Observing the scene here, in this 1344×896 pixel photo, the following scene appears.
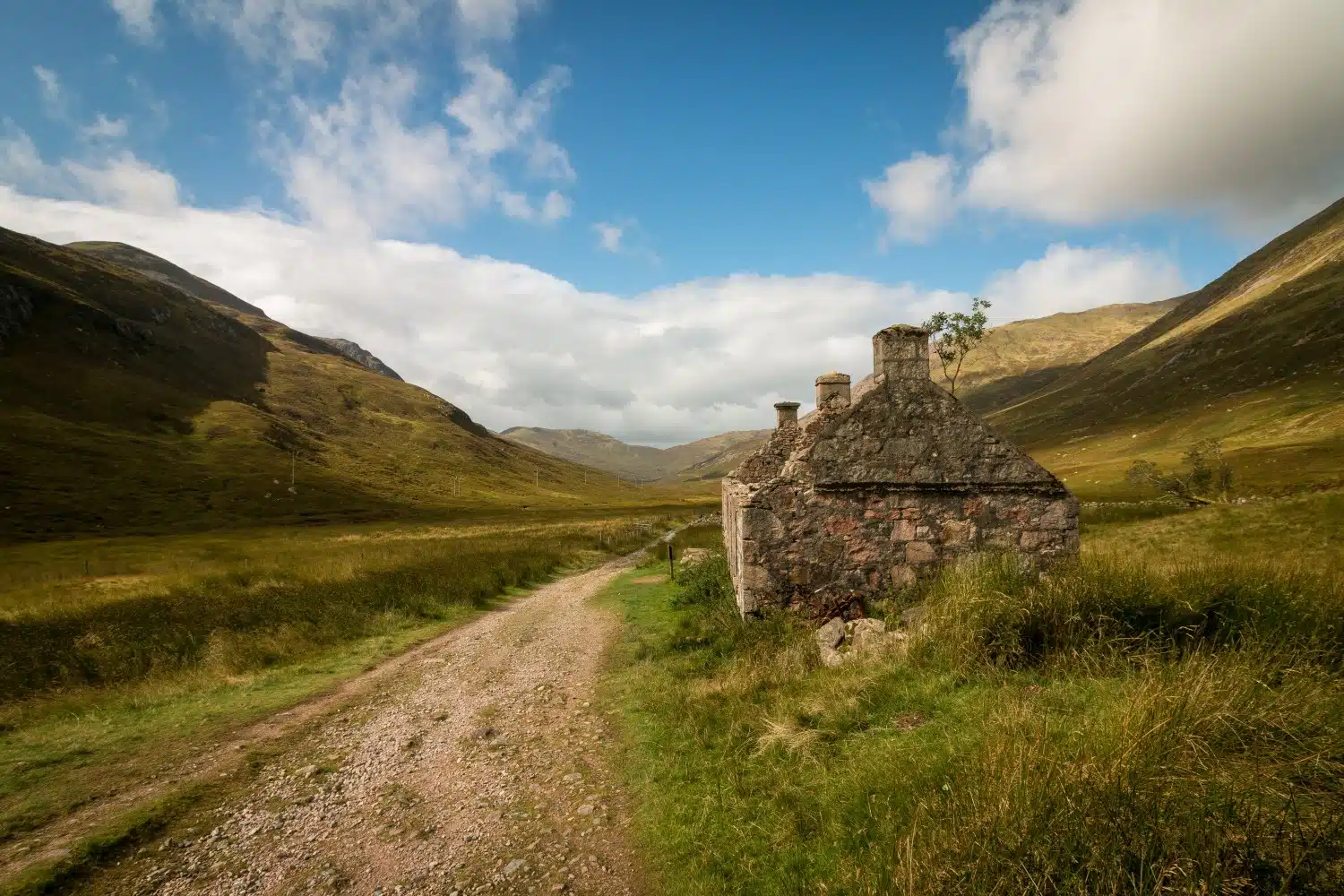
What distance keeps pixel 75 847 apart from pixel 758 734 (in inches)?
257

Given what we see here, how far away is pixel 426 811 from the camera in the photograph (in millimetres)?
5891

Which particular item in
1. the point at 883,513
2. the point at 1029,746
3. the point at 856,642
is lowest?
the point at 856,642

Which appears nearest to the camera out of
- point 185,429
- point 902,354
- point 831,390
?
point 902,354

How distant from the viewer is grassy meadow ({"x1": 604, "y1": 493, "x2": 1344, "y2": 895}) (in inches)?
117

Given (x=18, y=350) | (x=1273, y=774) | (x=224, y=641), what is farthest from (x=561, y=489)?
(x=1273, y=774)

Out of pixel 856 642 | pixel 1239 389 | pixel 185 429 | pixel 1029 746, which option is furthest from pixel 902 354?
pixel 1239 389

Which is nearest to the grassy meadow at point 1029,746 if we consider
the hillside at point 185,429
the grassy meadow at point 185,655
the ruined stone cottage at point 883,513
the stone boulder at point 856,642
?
the stone boulder at point 856,642

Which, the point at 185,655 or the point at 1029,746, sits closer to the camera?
A: the point at 1029,746

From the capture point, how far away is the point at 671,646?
35.4ft

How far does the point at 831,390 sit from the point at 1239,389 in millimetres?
141897

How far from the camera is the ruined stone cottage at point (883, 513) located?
416 inches

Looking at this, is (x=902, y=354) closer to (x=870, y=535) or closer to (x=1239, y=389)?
(x=870, y=535)

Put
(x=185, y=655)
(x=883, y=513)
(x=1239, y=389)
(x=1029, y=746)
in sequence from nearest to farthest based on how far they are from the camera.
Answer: (x=1029, y=746) → (x=883, y=513) → (x=185, y=655) → (x=1239, y=389)

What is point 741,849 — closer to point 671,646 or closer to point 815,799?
point 815,799
